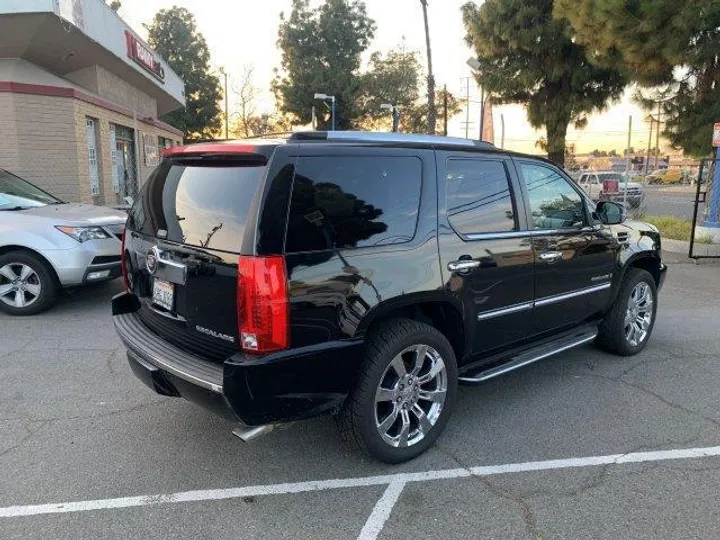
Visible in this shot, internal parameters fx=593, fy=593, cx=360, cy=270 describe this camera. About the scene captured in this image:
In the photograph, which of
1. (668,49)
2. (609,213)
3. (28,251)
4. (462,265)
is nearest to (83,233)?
(28,251)

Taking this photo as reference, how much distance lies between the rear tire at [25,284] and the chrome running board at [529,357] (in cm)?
499

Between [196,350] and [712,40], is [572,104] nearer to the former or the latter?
[712,40]

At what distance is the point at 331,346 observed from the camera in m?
3.03

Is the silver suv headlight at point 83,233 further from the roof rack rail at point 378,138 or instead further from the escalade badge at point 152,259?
the roof rack rail at point 378,138

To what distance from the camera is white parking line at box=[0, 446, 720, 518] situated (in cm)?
300

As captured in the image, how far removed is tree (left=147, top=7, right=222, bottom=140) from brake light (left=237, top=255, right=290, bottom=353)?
43.0 m

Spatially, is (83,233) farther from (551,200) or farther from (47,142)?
(47,142)

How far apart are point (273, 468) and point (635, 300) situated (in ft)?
12.2

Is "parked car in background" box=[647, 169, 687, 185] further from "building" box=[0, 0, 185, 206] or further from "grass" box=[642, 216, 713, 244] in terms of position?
"building" box=[0, 0, 185, 206]

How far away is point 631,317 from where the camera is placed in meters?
5.37

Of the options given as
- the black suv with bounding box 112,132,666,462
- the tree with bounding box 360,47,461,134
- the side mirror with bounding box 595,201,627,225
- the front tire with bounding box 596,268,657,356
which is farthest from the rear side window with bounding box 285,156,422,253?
the tree with bounding box 360,47,461,134

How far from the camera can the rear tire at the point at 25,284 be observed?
6.51 metres

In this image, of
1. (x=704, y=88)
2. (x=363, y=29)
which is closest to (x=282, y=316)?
(x=704, y=88)

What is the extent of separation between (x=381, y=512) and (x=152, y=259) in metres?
1.90
